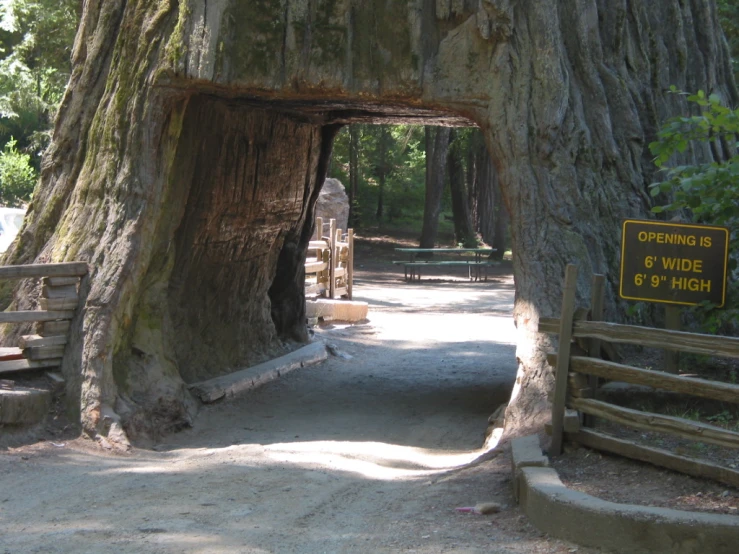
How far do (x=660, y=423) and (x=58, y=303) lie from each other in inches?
225

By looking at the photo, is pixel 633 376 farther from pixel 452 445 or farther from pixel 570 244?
pixel 452 445

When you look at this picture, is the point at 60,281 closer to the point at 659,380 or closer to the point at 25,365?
the point at 25,365

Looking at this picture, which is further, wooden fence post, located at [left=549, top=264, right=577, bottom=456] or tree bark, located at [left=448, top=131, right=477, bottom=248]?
tree bark, located at [left=448, top=131, right=477, bottom=248]

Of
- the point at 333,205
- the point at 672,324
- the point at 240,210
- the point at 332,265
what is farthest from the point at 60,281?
the point at 333,205

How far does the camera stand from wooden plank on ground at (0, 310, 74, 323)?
8414 mm

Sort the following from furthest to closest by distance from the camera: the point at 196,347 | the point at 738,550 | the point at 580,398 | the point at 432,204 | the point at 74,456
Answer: the point at 432,204
the point at 196,347
the point at 74,456
the point at 580,398
the point at 738,550

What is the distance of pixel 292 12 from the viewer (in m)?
8.84

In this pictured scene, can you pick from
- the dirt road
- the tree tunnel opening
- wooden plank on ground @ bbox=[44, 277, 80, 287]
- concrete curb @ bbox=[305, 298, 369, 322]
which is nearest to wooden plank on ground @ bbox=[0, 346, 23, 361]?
wooden plank on ground @ bbox=[44, 277, 80, 287]

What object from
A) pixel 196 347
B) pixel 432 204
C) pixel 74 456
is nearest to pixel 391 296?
pixel 432 204

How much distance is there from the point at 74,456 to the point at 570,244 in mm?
4688

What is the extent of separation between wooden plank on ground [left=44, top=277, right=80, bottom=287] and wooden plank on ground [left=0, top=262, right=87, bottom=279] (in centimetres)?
4

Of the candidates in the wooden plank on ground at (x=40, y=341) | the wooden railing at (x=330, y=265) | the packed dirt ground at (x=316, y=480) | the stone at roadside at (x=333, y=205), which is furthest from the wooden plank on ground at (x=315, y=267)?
the wooden plank on ground at (x=40, y=341)

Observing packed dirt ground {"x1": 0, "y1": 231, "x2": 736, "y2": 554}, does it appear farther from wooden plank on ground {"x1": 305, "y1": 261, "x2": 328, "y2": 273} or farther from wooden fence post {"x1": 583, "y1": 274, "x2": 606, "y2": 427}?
wooden plank on ground {"x1": 305, "y1": 261, "x2": 328, "y2": 273}

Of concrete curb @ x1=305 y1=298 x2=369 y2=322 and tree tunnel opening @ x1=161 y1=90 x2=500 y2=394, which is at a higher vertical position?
tree tunnel opening @ x1=161 y1=90 x2=500 y2=394
